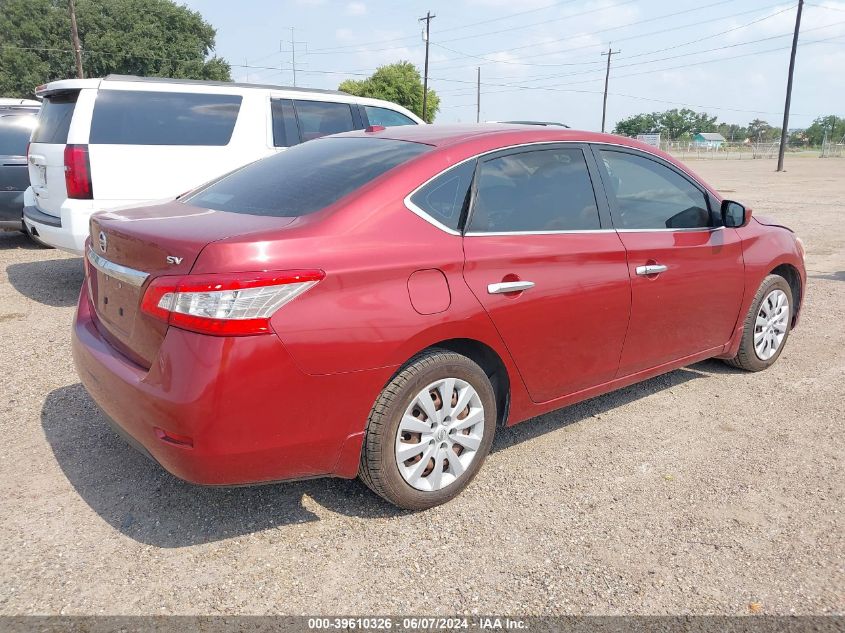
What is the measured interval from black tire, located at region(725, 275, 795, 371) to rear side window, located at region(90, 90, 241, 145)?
5.04 m

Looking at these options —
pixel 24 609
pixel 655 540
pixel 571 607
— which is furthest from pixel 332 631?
pixel 655 540

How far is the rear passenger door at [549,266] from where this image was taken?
10.2 ft

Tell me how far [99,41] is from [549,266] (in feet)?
185

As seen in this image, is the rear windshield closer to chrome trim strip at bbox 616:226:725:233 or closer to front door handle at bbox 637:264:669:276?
chrome trim strip at bbox 616:226:725:233

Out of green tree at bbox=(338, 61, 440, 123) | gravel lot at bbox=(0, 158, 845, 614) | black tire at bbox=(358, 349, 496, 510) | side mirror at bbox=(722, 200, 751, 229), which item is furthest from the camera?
green tree at bbox=(338, 61, 440, 123)

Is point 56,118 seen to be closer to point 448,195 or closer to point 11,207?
point 11,207

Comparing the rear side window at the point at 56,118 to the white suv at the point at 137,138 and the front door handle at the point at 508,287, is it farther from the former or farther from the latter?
the front door handle at the point at 508,287

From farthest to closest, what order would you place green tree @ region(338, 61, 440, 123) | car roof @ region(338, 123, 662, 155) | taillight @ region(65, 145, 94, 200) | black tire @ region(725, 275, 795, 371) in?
green tree @ region(338, 61, 440, 123) → taillight @ region(65, 145, 94, 200) → black tire @ region(725, 275, 795, 371) → car roof @ region(338, 123, 662, 155)

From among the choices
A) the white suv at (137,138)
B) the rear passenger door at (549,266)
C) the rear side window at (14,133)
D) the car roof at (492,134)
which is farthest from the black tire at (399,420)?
the rear side window at (14,133)

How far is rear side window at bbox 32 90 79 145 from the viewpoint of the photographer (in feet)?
20.1

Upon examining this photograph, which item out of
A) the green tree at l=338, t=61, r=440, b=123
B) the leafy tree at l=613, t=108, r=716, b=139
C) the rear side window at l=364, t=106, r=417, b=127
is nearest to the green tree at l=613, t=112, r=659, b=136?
the leafy tree at l=613, t=108, r=716, b=139

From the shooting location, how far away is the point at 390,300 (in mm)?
2709

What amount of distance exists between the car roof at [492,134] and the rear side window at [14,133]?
6.93 meters

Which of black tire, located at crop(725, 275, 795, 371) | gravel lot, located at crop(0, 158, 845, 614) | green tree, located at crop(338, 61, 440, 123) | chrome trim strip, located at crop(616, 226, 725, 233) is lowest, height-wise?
gravel lot, located at crop(0, 158, 845, 614)
